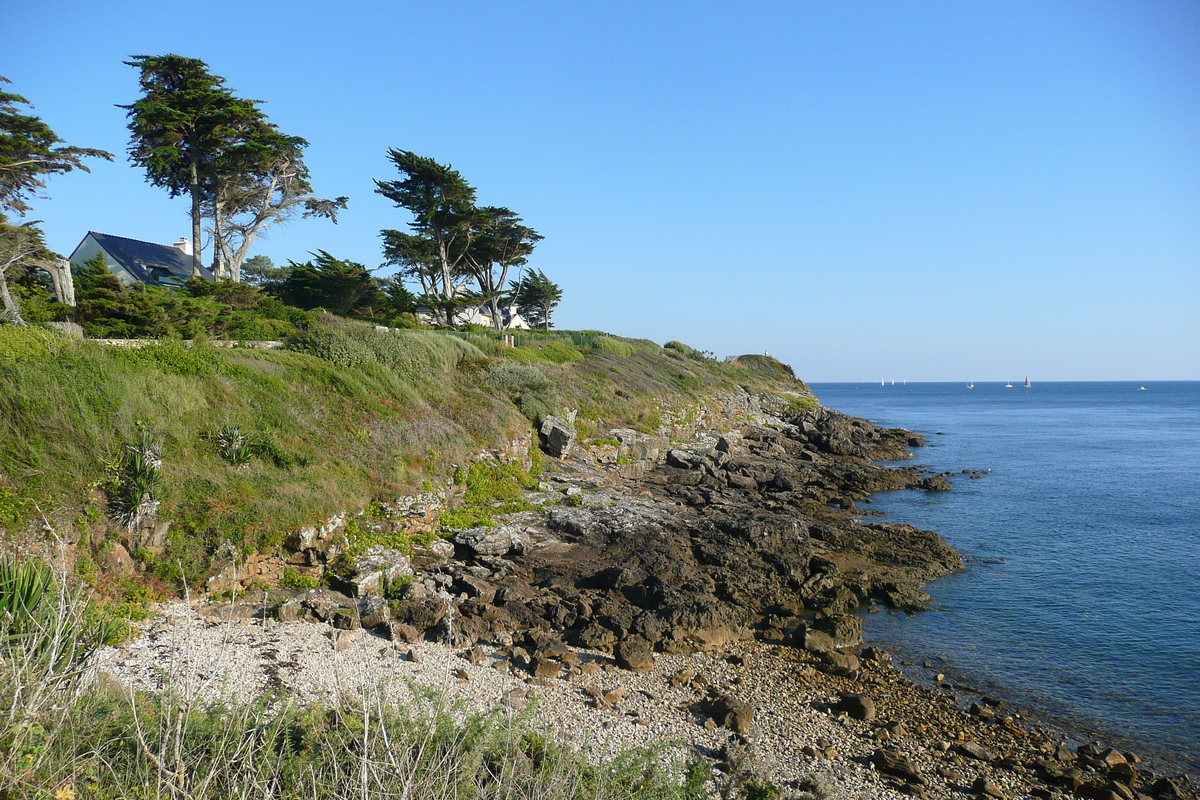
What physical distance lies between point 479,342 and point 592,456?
9645 millimetres

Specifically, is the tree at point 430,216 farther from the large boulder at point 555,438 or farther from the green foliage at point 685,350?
the green foliage at point 685,350

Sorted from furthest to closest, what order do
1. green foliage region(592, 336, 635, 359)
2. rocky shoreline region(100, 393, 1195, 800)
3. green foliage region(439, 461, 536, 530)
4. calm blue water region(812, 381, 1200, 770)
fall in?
green foliage region(592, 336, 635, 359) < green foliage region(439, 461, 536, 530) < calm blue water region(812, 381, 1200, 770) < rocky shoreline region(100, 393, 1195, 800)

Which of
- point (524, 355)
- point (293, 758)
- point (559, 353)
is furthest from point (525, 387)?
point (293, 758)

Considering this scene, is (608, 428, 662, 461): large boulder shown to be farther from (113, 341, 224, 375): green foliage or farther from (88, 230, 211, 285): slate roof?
(88, 230, 211, 285): slate roof

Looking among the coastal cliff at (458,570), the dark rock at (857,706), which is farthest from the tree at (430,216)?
the dark rock at (857,706)

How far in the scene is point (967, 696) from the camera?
12.0m

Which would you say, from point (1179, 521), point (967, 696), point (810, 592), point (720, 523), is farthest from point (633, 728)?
point (1179, 521)

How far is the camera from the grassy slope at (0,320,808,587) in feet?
40.5

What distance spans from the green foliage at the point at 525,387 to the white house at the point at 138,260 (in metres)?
17.1

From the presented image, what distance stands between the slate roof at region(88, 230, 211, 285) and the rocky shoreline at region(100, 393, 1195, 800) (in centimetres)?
2661

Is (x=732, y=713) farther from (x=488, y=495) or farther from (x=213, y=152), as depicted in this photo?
(x=213, y=152)

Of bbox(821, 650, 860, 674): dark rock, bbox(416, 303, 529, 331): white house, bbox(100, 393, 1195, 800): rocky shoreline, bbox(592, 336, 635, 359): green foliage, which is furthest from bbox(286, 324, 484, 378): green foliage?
bbox(592, 336, 635, 359): green foliage

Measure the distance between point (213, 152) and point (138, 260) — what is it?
301 inches

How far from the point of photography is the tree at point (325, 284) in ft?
112
